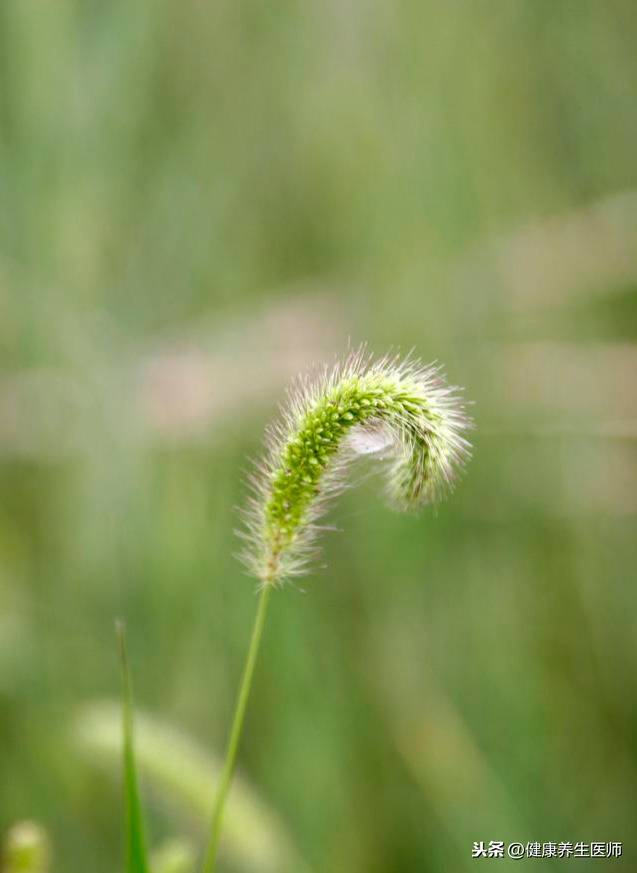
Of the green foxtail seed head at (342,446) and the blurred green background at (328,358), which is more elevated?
the blurred green background at (328,358)

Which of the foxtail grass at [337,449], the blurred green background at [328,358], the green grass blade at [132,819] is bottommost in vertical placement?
the green grass blade at [132,819]

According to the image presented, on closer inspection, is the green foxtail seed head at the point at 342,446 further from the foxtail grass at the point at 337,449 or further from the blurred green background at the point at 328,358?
the blurred green background at the point at 328,358

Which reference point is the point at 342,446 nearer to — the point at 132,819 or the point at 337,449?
the point at 337,449

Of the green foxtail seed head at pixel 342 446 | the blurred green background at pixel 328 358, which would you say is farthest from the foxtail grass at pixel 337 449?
the blurred green background at pixel 328 358

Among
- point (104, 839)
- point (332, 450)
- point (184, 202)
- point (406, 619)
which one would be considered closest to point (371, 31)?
point (184, 202)

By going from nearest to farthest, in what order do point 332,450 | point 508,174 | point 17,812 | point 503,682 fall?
point 332,450 < point 17,812 < point 503,682 < point 508,174

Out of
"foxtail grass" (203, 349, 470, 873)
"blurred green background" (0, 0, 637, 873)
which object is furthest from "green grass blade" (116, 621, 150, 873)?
"blurred green background" (0, 0, 637, 873)

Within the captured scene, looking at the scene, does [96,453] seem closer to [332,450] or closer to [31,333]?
[31,333]

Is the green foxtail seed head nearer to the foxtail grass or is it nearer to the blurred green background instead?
the foxtail grass
